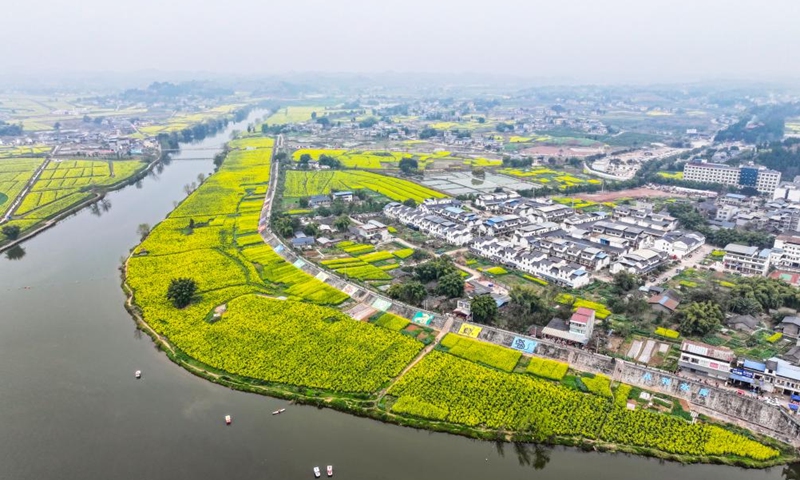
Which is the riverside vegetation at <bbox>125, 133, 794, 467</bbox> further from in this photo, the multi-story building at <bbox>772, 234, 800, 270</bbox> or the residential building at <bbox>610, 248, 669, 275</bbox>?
the multi-story building at <bbox>772, 234, 800, 270</bbox>

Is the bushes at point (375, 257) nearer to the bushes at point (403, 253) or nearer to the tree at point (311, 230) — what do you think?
the bushes at point (403, 253)

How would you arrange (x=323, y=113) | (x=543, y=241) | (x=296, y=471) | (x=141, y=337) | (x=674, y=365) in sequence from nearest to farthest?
(x=296, y=471)
(x=674, y=365)
(x=141, y=337)
(x=543, y=241)
(x=323, y=113)

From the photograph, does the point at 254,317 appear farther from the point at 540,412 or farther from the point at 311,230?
the point at 540,412

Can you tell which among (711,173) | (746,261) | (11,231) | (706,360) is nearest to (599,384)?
(706,360)

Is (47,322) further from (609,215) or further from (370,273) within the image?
(609,215)

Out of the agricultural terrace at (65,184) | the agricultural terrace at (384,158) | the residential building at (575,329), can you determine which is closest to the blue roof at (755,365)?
the residential building at (575,329)

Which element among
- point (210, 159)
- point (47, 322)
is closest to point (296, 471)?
point (47, 322)
